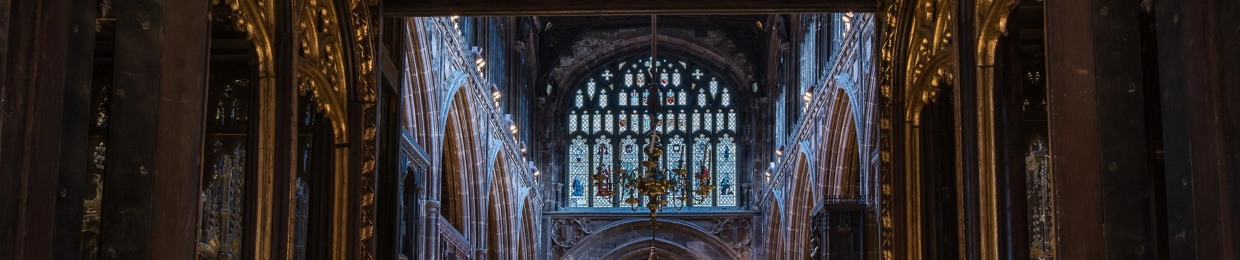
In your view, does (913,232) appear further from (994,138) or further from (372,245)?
(372,245)

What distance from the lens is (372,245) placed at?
12.5 meters

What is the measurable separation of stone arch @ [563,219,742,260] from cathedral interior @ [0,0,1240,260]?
10670mm

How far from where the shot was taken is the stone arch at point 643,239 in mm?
37906

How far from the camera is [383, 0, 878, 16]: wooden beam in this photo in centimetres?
1327

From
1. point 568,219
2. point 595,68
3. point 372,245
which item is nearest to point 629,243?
point 568,219

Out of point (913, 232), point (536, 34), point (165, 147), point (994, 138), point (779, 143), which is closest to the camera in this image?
point (165, 147)

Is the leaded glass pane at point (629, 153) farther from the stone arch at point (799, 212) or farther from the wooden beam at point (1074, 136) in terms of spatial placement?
the wooden beam at point (1074, 136)

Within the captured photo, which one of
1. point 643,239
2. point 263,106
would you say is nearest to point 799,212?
point 643,239

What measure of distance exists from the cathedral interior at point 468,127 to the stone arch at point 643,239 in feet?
35.0

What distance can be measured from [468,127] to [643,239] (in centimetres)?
1343

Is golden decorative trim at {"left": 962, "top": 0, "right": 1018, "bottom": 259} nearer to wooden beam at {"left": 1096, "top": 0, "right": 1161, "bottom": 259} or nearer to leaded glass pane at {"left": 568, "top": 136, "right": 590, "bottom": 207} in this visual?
wooden beam at {"left": 1096, "top": 0, "right": 1161, "bottom": 259}

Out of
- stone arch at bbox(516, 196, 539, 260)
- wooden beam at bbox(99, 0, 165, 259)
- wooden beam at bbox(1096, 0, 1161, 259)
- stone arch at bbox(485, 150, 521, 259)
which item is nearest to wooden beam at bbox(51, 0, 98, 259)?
wooden beam at bbox(99, 0, 165, 259)

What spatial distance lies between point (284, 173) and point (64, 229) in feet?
12.4

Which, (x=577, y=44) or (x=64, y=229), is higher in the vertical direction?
(x=577, y=44)
